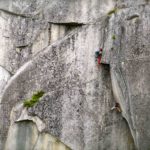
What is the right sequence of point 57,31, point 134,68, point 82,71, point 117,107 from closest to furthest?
point 134,68
point 117,107
point 82,71
point 57,31

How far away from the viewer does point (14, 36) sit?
10.0m

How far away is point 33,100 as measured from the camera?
9.65 m

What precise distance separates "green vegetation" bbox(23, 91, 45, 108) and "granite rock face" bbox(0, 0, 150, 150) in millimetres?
124

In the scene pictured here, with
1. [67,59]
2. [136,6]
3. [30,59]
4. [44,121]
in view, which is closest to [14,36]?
[30,59]

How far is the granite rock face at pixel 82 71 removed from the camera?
9289 mm

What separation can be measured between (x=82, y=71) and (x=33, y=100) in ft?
4.82

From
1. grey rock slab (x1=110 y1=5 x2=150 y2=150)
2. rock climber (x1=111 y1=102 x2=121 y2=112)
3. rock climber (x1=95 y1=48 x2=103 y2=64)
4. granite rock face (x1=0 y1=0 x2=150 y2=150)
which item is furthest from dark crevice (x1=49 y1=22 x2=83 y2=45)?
rock climber (x1=111 y1=102 x2=121 y2=112)

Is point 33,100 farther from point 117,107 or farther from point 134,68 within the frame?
point 134,68

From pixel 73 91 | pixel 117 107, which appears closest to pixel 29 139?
pixel 73 91

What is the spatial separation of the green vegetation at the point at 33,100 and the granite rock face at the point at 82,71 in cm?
12

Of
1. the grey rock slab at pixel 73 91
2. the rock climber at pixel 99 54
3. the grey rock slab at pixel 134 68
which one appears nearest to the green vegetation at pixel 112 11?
the grey rock slab at pixel 134 68

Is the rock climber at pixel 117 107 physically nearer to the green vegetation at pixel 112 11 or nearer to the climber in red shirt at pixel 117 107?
the climber in red shirt at pixel 117 107

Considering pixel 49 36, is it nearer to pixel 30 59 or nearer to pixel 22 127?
pixel 30 59

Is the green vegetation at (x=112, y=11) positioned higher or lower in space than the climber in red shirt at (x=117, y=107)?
higher
